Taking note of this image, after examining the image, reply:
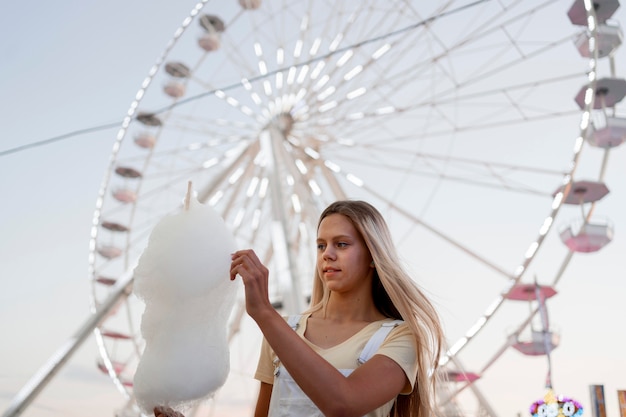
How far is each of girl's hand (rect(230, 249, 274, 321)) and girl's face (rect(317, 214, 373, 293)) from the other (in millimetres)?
285

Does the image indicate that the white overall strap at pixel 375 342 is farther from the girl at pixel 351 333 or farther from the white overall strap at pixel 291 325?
the white overall strap at pixel 291 325

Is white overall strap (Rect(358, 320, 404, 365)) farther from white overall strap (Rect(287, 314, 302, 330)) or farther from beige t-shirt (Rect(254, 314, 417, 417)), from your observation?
white overall strap (Rect(287, 314, 302, 330))

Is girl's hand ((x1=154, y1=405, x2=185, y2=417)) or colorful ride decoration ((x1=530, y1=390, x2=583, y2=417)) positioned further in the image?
colorful ride decoration ((x1=530, y1=390, x2=583, y2=417))

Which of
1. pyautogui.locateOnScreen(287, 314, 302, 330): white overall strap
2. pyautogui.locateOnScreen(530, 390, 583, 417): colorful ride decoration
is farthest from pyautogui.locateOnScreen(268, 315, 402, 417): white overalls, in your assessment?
pyautogui.locateOnScreen(530, 390, 583, 417): colorful ride decoration

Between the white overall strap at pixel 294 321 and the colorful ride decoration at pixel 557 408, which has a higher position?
the colorful ride decoration at pixel 557 408

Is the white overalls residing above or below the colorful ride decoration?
below

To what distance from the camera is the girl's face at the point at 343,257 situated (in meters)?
2.30

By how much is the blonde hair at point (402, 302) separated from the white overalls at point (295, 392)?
8 cm

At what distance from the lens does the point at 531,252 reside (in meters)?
12.1

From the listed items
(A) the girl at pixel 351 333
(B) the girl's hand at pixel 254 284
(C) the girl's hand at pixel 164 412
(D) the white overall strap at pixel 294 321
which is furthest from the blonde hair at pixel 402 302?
(C) the girl's hand at pixel 164 412

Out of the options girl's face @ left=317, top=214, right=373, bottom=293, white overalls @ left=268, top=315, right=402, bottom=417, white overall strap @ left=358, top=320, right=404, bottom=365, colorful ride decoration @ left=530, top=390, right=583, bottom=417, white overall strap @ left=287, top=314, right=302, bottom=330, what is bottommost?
white overalls @ left=268, top=315, right=402, bottom=417

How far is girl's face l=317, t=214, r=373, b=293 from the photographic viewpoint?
2299mm

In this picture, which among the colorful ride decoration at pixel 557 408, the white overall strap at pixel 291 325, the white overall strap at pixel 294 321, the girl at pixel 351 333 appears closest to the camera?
the girl at pixel 351 333

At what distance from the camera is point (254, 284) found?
2.03 meters
